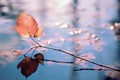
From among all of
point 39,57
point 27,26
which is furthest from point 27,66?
point 27,26

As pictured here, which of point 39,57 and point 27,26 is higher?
point 27,26

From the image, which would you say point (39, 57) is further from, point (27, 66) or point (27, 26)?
point (27, 26)

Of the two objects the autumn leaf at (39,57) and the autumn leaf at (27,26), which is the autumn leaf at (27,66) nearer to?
the autumn leaf at (39,57)

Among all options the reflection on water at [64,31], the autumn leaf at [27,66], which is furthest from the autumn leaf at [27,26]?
the autumn leaf at [27,66]

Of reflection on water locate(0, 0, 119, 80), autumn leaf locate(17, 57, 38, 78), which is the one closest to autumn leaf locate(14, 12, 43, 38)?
reflection on water locate(0, 0, 119, 80)
